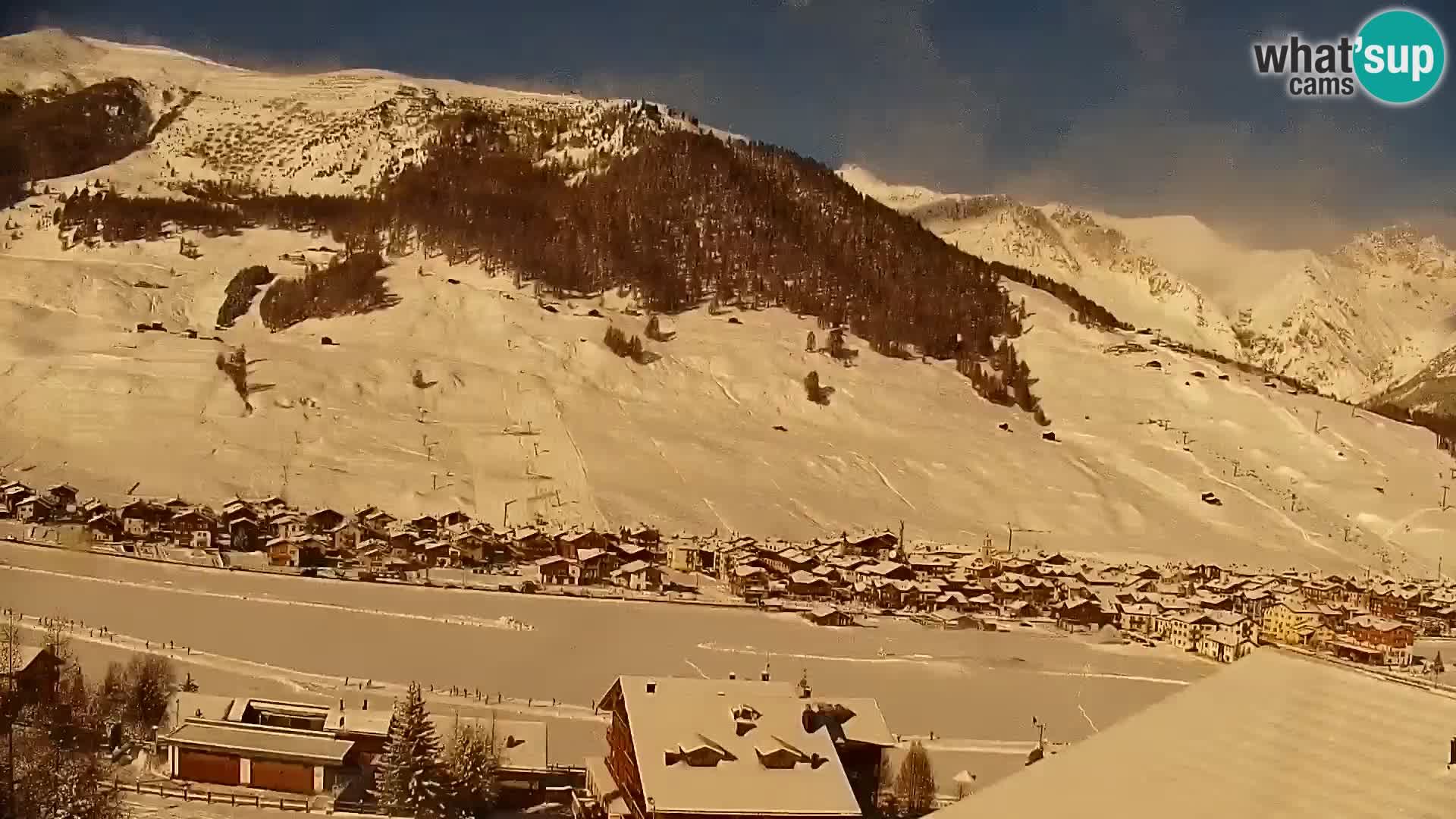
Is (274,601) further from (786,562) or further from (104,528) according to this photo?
(786,562)

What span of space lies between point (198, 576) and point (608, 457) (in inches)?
335

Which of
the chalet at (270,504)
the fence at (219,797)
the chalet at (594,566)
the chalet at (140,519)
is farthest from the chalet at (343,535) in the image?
the fence at (219,797)

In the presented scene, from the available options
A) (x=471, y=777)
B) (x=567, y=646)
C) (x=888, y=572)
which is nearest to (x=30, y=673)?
(x=471, y=777)

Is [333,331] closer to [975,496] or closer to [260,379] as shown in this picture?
[260,379]

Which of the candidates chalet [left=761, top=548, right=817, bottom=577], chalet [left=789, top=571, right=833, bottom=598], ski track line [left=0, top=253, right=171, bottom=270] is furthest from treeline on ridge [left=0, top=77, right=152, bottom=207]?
chalet [left=789, top=571, right=833, bottom=598]

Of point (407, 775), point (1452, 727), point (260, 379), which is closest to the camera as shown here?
point (1452, 727)

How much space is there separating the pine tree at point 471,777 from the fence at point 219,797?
89 cm

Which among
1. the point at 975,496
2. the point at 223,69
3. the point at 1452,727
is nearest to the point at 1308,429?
the point at 975,496

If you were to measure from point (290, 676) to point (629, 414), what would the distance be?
1452 cm

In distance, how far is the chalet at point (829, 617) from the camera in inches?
603

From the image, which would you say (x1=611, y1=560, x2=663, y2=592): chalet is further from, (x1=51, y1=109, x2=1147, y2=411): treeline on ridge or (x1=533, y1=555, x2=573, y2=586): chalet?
(x1=51, y1=109, x2=1147, y2=411): treeline on ridge

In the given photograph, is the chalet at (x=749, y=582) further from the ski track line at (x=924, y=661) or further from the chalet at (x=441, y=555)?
the chalet at (x=441, y=555)

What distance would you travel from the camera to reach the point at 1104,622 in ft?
54.0

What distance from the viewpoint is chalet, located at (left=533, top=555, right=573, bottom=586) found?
1677 centimetres
